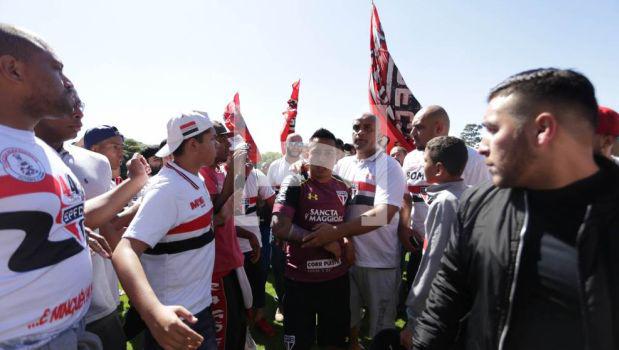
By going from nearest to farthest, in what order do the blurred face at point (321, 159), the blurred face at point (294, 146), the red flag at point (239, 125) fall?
1. the blurred face at point (321, 159)
2. the red flag at point (239, 125)
3. the blurred face at point (294, 146)

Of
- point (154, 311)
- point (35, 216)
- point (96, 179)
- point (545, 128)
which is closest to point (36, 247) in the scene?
point (35, 216)

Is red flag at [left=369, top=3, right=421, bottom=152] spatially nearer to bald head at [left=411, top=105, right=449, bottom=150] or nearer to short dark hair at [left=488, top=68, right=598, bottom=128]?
bald head at [left=411, top=105, right=449, bottom=150]

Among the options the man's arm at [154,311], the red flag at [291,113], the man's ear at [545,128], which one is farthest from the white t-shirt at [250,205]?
the red flag at [291,113]

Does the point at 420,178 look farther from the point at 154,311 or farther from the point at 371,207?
the point at 154,311

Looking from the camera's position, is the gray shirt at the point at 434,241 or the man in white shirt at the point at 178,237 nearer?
the man in white shirt at the point at 178,237

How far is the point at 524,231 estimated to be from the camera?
132 centimetres

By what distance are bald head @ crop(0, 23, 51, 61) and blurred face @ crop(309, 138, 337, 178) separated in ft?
7.39

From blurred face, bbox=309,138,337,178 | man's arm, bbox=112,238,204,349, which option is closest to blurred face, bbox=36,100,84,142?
man's arm, bbox=112,238,204,349

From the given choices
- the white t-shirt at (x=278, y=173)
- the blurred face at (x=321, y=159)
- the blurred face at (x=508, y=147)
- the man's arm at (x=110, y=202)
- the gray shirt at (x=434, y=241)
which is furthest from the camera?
the white t-shirt at (x=278, y=173)

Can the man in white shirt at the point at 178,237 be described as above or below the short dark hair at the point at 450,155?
below

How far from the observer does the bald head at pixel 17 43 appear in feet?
4.73

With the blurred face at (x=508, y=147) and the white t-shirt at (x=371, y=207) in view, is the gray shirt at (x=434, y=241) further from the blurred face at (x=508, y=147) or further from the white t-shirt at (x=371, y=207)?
the white t-shirt at (x=371, y=207)

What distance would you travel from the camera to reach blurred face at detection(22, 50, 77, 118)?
1.50 meters

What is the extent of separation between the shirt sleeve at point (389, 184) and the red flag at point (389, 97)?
2.81 meters
